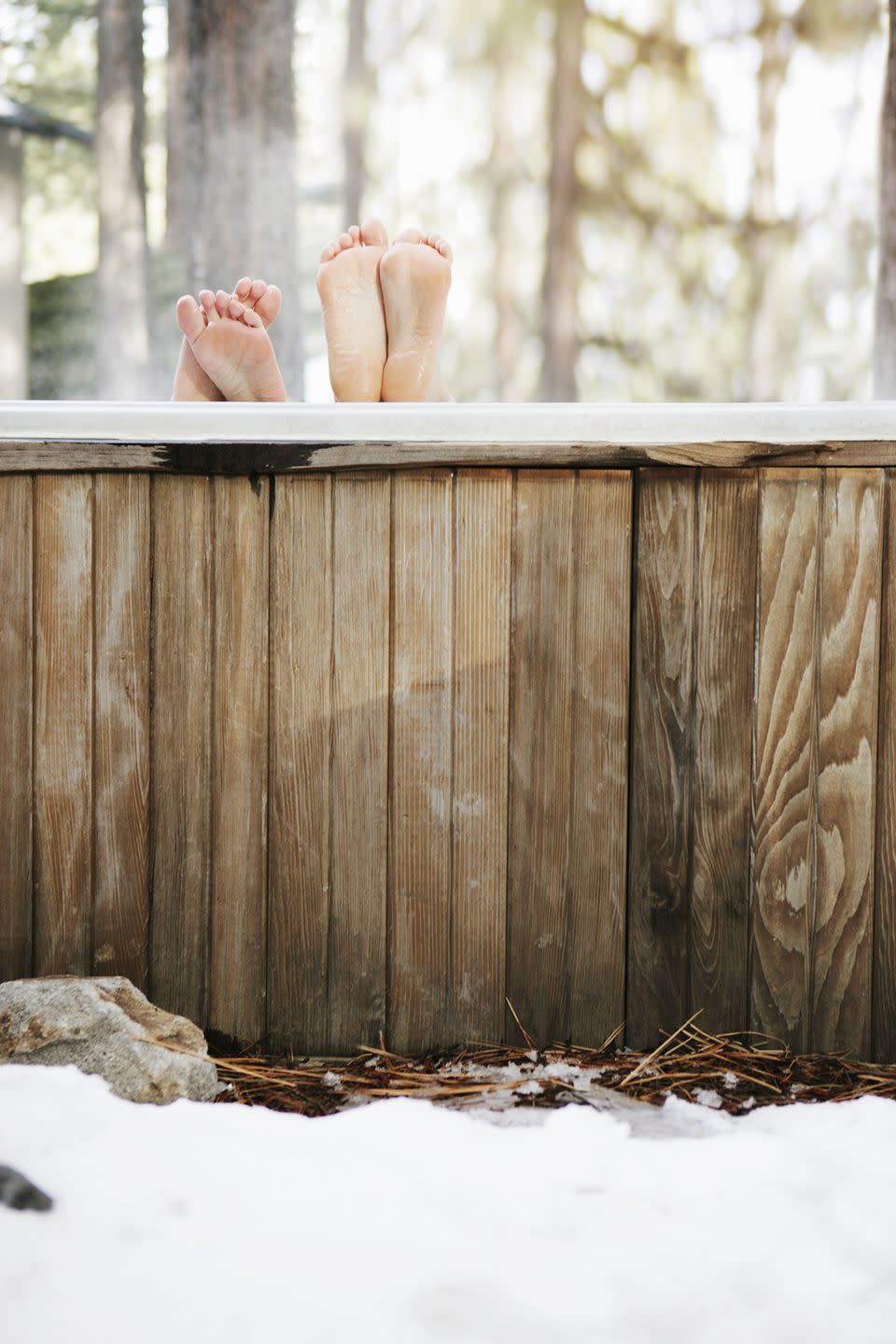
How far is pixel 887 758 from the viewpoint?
48.9 inches

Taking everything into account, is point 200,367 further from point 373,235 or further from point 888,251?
point 888,251

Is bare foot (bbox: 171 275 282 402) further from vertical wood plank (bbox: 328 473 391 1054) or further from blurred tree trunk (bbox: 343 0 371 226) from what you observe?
blurred tree trunk (bbox: 343 0 371 226)

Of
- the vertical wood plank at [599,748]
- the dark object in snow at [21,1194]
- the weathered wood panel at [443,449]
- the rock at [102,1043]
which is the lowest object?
the dark object in snow at [21,1194]

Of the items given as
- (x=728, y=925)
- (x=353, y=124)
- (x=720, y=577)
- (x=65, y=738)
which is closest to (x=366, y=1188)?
(x=728, y=925)

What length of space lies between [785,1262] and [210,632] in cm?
90

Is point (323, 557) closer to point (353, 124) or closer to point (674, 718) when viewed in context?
point (674, 718)

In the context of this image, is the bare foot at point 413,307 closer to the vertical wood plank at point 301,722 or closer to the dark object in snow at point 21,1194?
the vertical wood plank at point 301,722

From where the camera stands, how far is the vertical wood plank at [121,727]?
4.20 feet

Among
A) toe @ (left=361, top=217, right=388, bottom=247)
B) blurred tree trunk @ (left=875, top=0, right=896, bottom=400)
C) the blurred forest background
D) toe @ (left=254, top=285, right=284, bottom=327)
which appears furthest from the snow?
the blurred forest background

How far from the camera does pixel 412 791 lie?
4.18 ft

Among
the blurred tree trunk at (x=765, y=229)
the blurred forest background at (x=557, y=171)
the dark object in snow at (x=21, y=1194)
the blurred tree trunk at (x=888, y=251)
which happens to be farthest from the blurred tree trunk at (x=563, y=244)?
the dark object in snow at (x=21, y=1194)

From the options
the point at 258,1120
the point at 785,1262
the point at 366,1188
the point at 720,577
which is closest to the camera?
the point at 785,1262

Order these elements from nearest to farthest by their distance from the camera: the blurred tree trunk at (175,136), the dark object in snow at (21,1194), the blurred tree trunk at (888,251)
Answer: the dark object in snow at (21,1194) < the blurred tree trunk at (888,251) < the blurred tree trunk at (175,136)

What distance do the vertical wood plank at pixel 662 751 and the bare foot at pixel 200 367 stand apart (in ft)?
2.55
